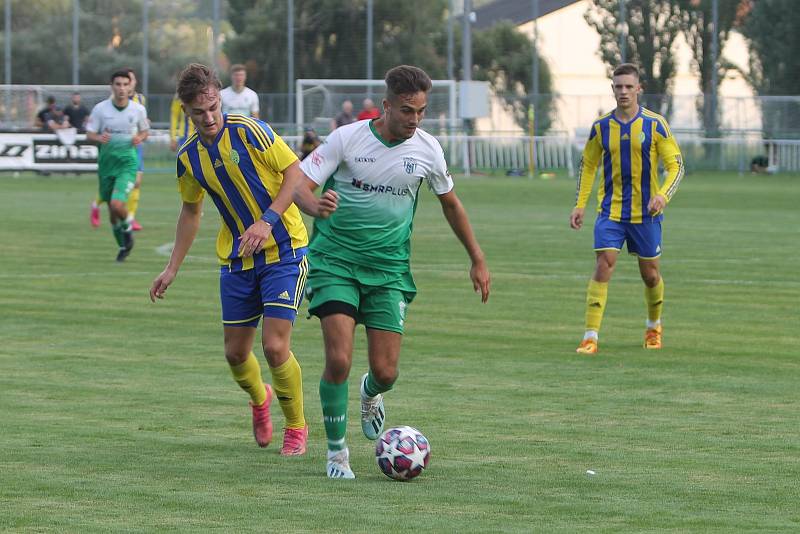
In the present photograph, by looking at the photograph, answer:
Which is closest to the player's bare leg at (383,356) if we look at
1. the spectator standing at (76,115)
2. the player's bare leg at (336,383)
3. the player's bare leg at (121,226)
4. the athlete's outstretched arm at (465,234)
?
the player's bare leg at (336,383)

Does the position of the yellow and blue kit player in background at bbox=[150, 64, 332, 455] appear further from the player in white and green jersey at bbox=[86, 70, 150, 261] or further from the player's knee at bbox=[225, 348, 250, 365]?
the player in white and green jersey at bbox=[86, 70, 150, 261]

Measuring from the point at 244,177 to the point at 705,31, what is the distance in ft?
152

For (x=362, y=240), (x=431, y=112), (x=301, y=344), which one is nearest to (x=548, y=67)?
(x=431, y=112)

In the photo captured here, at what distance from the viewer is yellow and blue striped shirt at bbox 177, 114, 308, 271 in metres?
8.08

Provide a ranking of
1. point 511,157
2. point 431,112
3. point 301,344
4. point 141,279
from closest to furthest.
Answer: point 301,344 → point 141,279 → point 511,157 → point 431,112

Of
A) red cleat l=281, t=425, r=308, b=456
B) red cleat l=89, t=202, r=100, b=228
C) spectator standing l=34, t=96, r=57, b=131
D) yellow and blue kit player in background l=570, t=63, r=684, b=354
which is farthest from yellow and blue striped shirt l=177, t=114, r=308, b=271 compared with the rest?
spectator standing l=34, t=96, r=57, b=131

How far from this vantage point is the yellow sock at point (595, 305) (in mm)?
12266

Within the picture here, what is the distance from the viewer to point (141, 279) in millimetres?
17266

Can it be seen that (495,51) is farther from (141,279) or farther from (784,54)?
(141,279)

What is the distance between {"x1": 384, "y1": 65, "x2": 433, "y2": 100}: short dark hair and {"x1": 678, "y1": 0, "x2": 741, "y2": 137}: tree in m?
45.6

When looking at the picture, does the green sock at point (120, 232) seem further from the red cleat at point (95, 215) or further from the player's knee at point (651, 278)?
→ the player's knee at point (651, 278)

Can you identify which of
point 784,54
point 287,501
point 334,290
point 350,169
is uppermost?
point 784,54

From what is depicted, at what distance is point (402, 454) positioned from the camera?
7.40 metres

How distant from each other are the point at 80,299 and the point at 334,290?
810 cm
